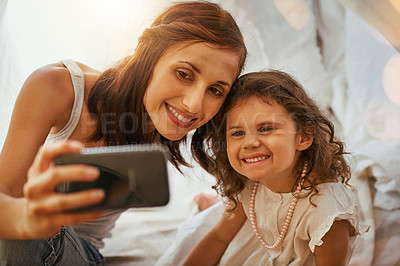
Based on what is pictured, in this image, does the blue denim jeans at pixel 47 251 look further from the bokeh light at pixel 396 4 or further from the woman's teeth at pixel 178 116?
the bokeh light at pixel 396 4

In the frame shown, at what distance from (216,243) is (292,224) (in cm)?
19

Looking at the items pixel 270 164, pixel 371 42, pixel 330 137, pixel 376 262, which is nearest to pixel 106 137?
pixel 270 164

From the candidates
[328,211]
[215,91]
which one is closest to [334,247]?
[328,211]

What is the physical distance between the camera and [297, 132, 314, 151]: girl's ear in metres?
0.68

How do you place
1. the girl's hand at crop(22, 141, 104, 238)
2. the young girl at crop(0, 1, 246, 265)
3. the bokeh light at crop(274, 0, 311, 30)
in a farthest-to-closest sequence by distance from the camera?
the bokeh light at crop(274, 0, 311, 30) → the young girl at crop(0, 1, 246, 265) → the girl's hand at crop(22, 141, 104, 238)

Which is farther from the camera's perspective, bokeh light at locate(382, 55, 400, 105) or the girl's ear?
bokeh light at locate(382, 55, 400, 105)

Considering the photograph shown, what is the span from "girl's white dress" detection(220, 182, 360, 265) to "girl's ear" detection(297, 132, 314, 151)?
8 centimetres

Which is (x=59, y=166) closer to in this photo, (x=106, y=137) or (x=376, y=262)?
(x=106, y=137)

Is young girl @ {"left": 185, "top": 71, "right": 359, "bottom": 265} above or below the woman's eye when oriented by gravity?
below

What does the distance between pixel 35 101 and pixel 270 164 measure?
39 centimetres

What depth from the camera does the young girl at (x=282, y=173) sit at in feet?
2.11

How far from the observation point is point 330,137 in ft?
2.33

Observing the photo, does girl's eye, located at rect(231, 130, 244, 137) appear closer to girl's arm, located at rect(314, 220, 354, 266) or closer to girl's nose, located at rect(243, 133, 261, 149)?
girl's nose, located at rect(243, 133, 261, 149)

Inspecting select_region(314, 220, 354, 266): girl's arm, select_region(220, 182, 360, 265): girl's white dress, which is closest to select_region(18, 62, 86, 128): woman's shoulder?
select_region(220, 182, 360, 265): girl's white dress
